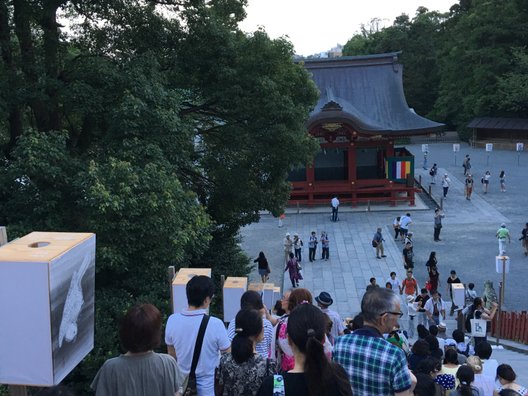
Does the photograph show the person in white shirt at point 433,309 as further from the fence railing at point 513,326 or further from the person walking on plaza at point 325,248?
the person walking on plaza at point 325,248

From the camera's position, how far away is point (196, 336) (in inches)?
157

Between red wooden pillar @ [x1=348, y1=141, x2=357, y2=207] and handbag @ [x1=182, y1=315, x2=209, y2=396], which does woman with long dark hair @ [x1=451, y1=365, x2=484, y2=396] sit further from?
red wooden pillar @ [x1=348, y1=141, x2=357, y2=207]

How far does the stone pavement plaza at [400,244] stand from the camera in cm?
1552

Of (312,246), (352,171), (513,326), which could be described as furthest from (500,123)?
(513,326)

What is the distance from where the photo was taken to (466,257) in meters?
17.6

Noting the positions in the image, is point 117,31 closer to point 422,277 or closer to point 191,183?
point 191,183

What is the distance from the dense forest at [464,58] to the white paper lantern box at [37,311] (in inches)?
1493

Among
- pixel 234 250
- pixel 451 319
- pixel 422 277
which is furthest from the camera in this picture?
pixel 422 277

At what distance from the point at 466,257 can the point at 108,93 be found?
1225 centimetres

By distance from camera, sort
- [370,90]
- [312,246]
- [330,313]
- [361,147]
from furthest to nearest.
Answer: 1. [370,90]
2. [361,147]
3. [312,246]
4. [330,313]

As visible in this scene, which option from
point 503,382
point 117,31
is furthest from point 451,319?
point 117,31

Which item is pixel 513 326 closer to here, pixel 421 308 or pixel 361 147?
pixel 421 308

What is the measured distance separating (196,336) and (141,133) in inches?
251

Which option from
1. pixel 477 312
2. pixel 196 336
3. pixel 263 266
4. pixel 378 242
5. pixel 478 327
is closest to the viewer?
pixel 196 336
